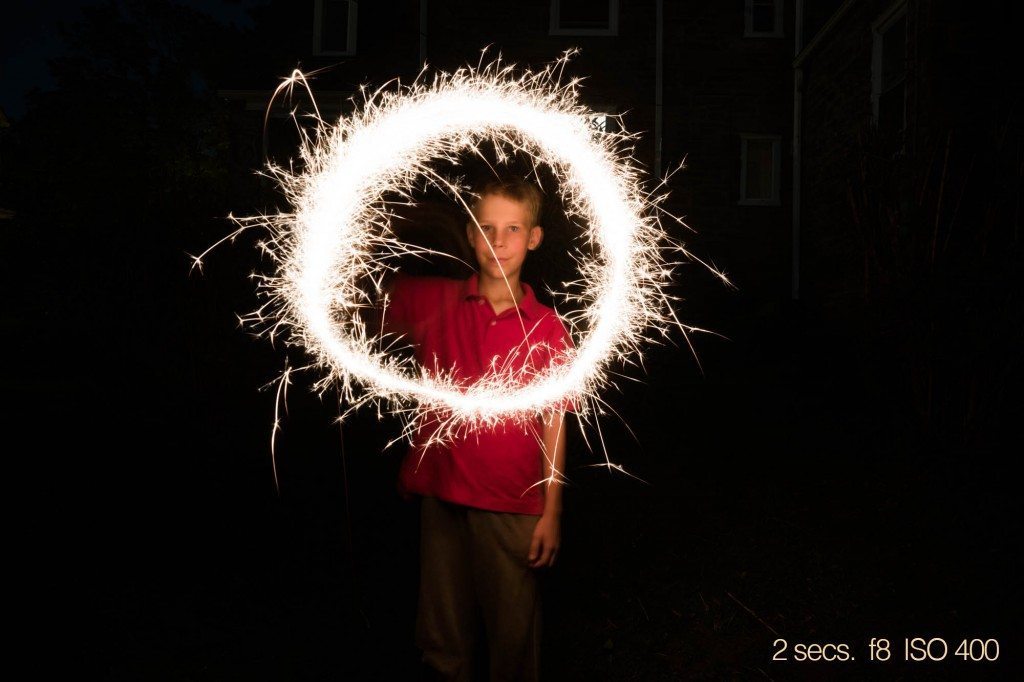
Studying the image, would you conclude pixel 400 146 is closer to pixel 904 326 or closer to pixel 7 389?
pixel 904 326

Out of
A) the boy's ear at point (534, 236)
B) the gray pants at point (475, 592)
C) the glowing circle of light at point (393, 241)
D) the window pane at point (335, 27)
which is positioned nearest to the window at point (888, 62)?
the glowing circle of light at point (393, 241)

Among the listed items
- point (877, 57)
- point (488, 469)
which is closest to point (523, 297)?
point (488, 469)

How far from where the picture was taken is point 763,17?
15.2 meters

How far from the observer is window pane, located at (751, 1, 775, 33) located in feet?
49.7

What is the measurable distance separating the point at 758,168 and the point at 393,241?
46.3 feet

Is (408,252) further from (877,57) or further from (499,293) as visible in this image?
(877,57)

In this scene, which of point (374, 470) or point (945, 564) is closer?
point (945, 564)

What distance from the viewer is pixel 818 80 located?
518 inches

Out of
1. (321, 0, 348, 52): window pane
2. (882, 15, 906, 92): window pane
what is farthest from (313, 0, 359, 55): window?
(882, 15, 906, 92): window pane

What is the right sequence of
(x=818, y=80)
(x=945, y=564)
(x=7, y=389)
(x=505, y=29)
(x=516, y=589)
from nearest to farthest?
(x=516, y=589) → (x=945, y=564) → (x=7, y=389) → (x=818, y=80) → (x=505, y=29)

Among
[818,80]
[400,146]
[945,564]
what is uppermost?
[818,80]

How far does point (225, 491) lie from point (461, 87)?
3805 mm

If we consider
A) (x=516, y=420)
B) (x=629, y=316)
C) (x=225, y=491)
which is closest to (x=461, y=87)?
(x=629, y=316)

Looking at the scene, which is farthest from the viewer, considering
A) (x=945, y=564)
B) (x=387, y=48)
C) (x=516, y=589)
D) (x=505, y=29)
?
(x=387, y=48)
